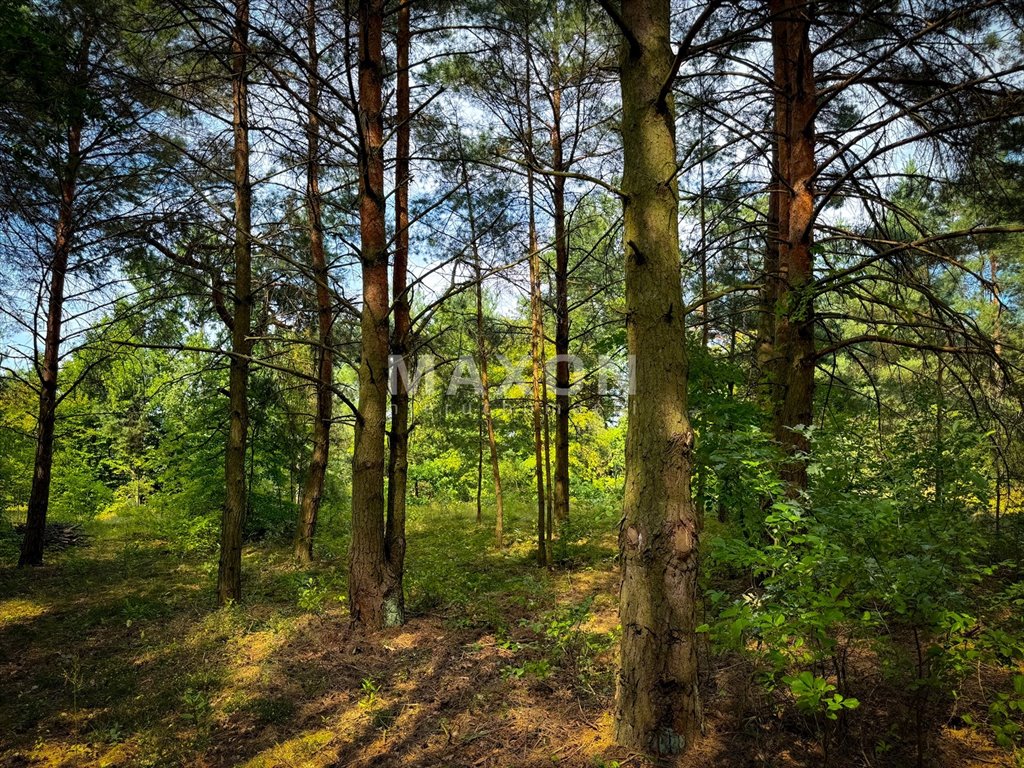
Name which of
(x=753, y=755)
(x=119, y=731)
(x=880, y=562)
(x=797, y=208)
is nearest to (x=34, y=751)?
(x=119, y=731)

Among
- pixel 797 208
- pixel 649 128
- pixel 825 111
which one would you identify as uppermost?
pixel 825 111

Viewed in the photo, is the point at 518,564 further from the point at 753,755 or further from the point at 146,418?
the point at 146,418

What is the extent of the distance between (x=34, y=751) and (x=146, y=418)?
838 inches

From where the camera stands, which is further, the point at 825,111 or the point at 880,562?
the point at 825,111

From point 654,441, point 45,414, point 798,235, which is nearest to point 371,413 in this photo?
point 654,441

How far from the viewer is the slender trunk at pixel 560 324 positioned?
9016 mm

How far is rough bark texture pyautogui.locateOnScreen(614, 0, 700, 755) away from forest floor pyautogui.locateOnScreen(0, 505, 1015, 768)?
31 cm

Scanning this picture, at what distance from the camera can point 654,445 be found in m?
2.69

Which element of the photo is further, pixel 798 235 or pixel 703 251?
pixel 703 251

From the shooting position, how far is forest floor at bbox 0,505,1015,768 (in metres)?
2.86

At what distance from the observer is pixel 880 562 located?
8.40 feet

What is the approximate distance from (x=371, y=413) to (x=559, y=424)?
468cm

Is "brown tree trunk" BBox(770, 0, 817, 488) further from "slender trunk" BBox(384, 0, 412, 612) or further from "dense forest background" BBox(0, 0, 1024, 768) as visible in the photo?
"slender trunk" BBox(384, 0, 412, 612)

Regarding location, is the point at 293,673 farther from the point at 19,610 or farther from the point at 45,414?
the point at 45,414
